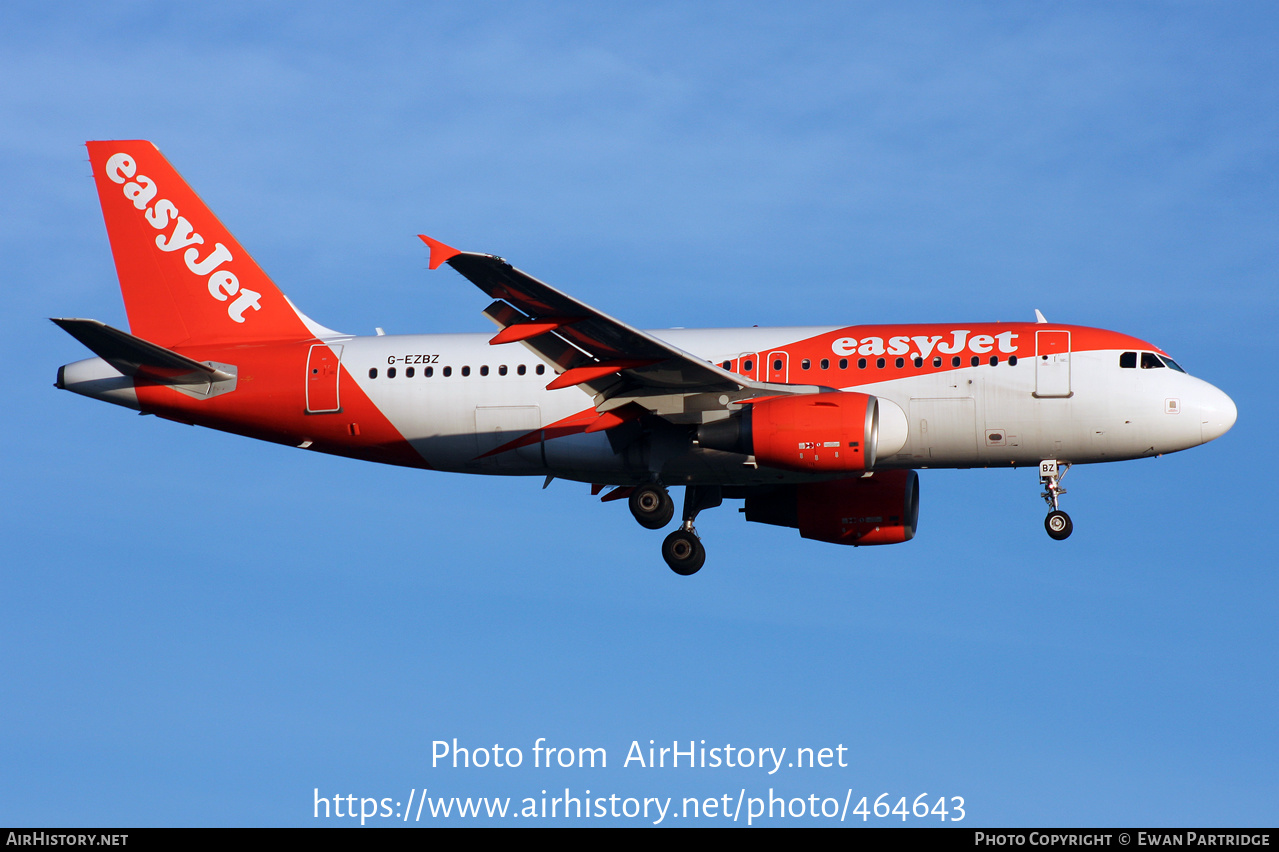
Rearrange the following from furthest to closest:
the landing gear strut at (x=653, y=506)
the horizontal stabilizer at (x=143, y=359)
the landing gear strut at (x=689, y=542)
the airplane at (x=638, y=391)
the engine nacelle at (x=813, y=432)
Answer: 1. the landing gear strut at (x=689, y=542)
2. the landing gear strut at (x=653, y=506)
3. the horizontal stabilizer at (x=143, y=359)
4. the airplane at (x=638, y=391)
5. the engine nacelle at (x=813, y=432)

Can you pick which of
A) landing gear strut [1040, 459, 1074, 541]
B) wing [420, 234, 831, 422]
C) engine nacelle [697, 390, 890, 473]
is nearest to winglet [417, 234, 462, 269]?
wing [420, 234, 831, 422]

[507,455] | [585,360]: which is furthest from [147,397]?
[585,360]

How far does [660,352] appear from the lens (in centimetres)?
3238

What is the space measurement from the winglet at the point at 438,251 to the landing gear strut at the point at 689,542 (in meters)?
11.8

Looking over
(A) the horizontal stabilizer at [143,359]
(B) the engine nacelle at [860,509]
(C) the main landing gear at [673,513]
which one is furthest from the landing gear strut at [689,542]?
(A) the horizontal stabilizer at [143,359]

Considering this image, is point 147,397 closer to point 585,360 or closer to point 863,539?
point 585,360

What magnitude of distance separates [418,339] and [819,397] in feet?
35.3

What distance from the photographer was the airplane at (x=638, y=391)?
3291 cm

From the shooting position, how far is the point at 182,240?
39.3 meters

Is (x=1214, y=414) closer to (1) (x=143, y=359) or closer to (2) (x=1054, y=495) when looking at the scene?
(2) (x=1054, y=495)

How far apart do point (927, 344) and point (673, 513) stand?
7.22 metres

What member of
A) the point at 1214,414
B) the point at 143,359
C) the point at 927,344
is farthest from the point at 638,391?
the point at 1214,414

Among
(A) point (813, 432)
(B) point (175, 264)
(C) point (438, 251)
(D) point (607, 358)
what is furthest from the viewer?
(B) point (175, 264)

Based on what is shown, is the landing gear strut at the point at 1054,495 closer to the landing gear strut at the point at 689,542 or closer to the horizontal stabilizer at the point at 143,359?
the landing gear strut at the point at 689,542
